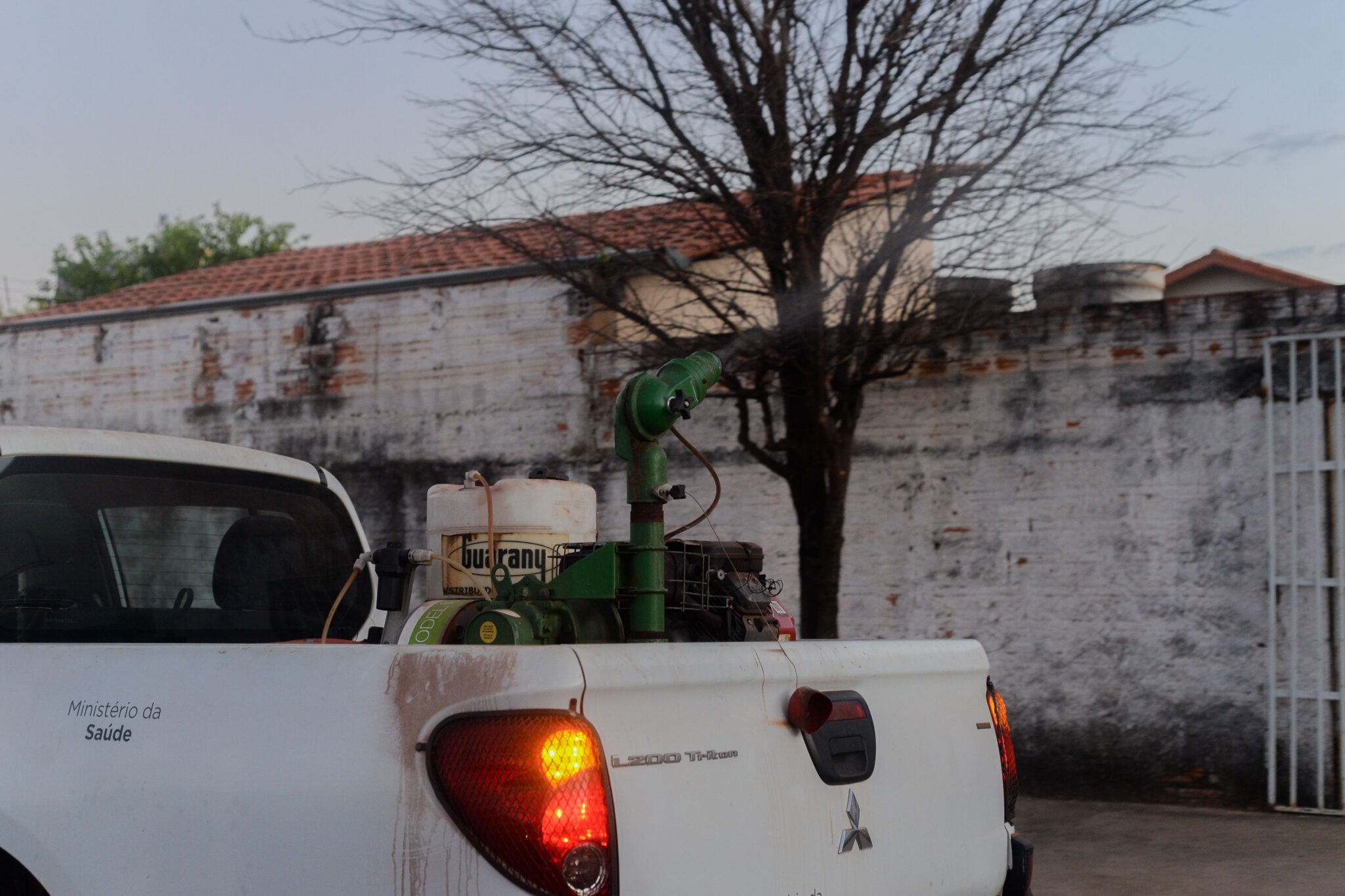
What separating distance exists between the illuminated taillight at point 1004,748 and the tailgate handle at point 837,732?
1.85 ft

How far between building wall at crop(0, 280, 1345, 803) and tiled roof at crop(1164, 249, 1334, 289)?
36.7 ft

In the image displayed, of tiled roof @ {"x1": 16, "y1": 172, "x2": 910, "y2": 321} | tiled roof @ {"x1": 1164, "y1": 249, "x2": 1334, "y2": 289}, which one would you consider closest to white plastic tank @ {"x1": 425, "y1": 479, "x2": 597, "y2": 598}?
tiled roof @ {"x1": 16, "y1": 172, "x2": 910, "y2": 321}

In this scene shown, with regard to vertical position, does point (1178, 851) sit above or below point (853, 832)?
below

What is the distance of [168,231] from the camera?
105ft

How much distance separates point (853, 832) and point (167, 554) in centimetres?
203

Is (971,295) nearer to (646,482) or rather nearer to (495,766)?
→ (646,482)

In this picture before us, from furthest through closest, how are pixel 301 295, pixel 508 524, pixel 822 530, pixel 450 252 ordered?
pixel 301 295
pixel 450 252
pixel 822 530
pixel 508 524

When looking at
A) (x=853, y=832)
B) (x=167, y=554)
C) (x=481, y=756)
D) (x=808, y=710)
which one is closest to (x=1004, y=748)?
(x=853, y=832)

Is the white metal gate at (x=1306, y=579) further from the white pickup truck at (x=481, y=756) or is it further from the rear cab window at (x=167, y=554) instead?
the rear cab window at (x=167, y=554)

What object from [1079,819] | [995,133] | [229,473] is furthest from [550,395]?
[229,473]

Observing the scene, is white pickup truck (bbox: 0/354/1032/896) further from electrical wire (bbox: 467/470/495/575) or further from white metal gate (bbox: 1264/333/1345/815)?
white metal gate (bbox: 1264/333/1345/815)

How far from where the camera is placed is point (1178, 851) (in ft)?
19.5

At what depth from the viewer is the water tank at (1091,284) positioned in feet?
23.7

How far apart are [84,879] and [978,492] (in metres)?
6.13
